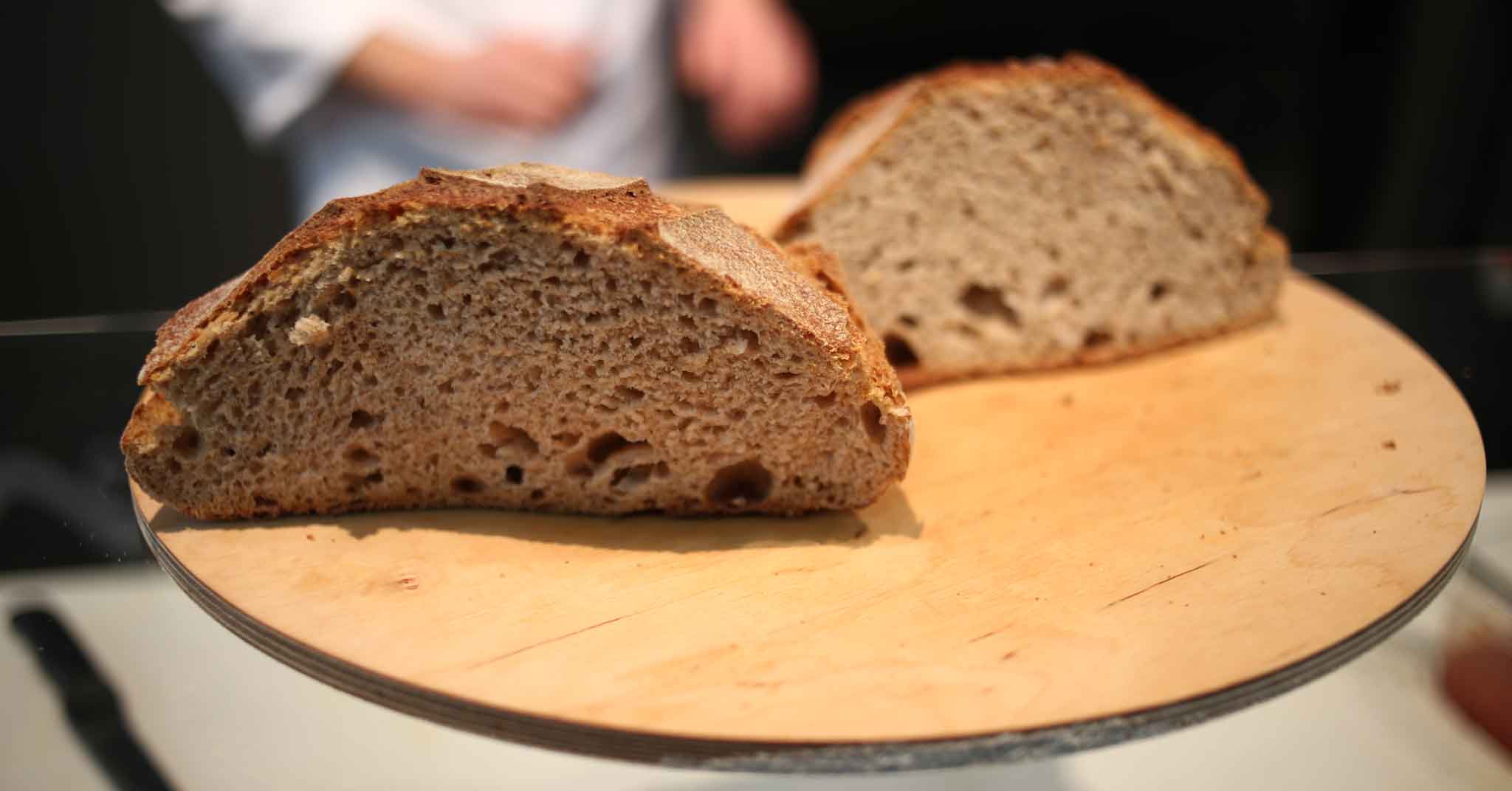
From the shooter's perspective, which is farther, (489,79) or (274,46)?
(489,79)

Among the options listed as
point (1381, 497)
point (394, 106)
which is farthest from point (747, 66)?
point (1381, 497)

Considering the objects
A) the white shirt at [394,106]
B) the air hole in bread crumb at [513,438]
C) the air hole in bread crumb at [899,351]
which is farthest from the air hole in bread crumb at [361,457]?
the white shirt at [394,106]

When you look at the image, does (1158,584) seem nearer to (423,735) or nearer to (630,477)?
(630,477)

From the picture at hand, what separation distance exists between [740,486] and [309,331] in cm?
77

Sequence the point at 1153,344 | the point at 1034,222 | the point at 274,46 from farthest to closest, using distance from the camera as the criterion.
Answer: the point at 274,46, the point at 1153,344, the point at 1034,222

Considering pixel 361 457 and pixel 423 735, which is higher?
pixel 361 457

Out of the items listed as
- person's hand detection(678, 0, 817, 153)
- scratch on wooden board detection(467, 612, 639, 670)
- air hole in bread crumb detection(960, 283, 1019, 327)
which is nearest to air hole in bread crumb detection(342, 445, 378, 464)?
scratch on wooden board detection(467, 612, 639, 670)

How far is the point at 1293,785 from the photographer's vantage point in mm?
2344

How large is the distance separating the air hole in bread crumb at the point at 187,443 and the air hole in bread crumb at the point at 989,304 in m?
1.67

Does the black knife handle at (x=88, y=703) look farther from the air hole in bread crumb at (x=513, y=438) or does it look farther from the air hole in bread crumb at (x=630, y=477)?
the air hole in bread crumb at (x=630, y=477)

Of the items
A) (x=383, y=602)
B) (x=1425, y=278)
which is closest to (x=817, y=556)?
(x=383, y=602)

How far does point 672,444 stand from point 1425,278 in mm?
2706

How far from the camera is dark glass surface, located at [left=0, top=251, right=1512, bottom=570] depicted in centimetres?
202

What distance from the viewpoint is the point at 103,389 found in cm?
246
